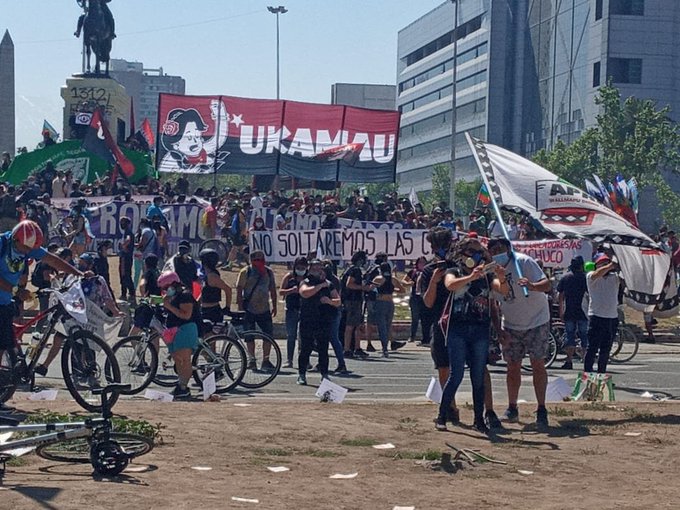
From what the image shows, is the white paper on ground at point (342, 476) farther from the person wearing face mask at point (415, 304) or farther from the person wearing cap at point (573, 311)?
the person wearing face mask at point (415, 304)

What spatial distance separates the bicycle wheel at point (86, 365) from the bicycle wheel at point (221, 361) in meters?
2.40

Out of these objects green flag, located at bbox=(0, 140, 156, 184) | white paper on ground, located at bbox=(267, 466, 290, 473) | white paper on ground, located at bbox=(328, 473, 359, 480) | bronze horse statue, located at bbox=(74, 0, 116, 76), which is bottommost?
white paper on ground, located at bbox=(328, 473, 359, 480)

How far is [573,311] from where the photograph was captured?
19.5 m

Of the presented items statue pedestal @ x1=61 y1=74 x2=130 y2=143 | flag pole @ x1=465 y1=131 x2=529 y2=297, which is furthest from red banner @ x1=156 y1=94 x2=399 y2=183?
flag pole @ x1=465 y1=131 x2=529 y2=297

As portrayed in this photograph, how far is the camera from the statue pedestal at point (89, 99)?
46.1 meters

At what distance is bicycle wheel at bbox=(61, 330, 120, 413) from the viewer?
12086 millimetres

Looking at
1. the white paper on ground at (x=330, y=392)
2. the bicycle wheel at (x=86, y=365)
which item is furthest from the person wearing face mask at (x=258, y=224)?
the bicycle wheel at (x=86, y=365)

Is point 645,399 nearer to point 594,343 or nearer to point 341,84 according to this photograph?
point 594,343

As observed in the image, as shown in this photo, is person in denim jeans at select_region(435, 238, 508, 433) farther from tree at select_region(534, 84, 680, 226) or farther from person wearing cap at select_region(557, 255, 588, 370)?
tree at select_region(534, 84, 680, 226)

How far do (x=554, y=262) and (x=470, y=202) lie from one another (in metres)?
73.7

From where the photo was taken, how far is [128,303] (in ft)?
84.5

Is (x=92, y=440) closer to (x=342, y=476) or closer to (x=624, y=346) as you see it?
(x=342, y=476)

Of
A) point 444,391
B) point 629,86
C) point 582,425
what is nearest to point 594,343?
point 582,425

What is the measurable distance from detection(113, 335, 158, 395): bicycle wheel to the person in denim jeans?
14.0 feet
